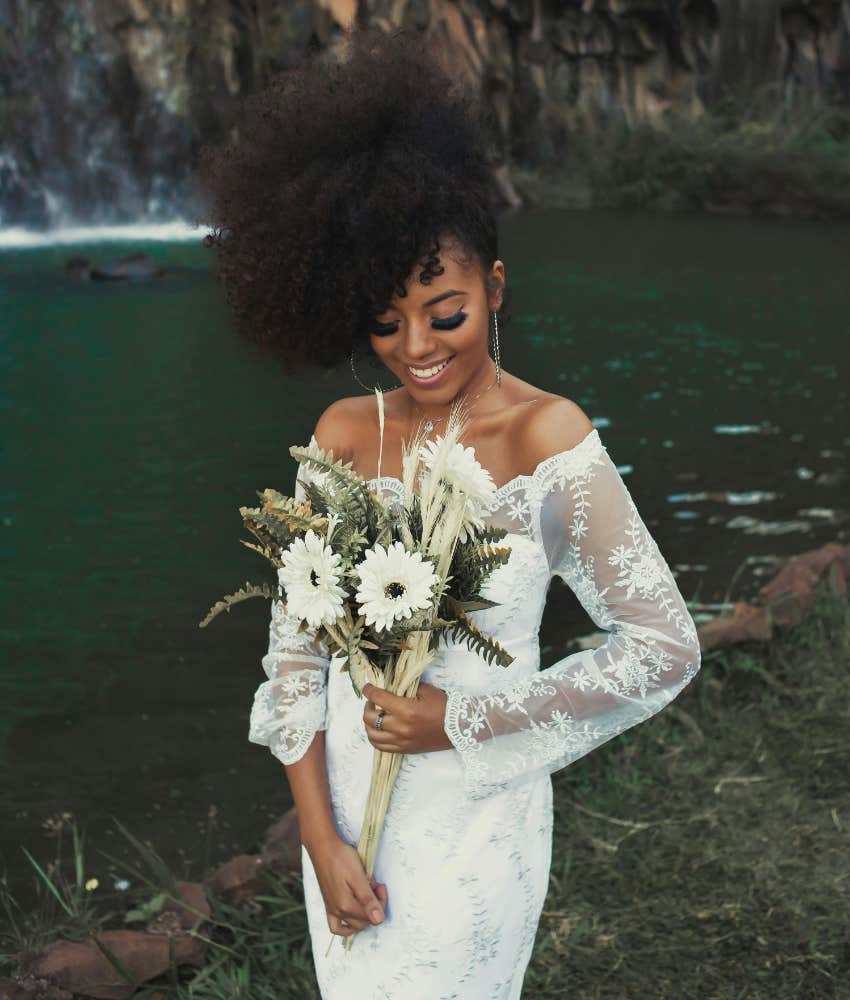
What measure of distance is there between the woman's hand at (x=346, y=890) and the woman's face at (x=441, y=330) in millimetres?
667

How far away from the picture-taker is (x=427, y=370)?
5.78 feet

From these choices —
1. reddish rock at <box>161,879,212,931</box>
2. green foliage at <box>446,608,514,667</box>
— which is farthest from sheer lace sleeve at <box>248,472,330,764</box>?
reddish rock at <box>161,879,212,931</box>

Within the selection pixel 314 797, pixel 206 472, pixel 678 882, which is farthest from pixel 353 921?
pixel 206 472

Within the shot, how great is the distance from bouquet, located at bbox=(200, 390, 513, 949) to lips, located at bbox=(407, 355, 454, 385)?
148 mm

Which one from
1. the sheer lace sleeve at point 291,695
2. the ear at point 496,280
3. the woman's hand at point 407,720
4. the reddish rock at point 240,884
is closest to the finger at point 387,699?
the woman's hand at point 407,720

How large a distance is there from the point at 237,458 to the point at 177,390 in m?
2.19

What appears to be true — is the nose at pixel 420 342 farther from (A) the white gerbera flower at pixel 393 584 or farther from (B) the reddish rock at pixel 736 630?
(B) the reddish rock at pixel 736 630

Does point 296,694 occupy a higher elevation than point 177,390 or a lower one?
higher

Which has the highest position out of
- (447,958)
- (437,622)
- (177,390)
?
(437,622)

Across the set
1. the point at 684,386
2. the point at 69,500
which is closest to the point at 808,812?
the point at 69,500

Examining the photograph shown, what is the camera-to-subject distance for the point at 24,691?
5449mm

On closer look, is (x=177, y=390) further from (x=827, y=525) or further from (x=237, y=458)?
(x=827, y=525)

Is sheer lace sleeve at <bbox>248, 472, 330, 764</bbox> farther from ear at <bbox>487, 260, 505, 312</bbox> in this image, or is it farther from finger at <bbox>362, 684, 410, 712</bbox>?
ear at <bbox>487, 260, 505, 312</bbox>

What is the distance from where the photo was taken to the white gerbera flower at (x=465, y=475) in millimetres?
1512
